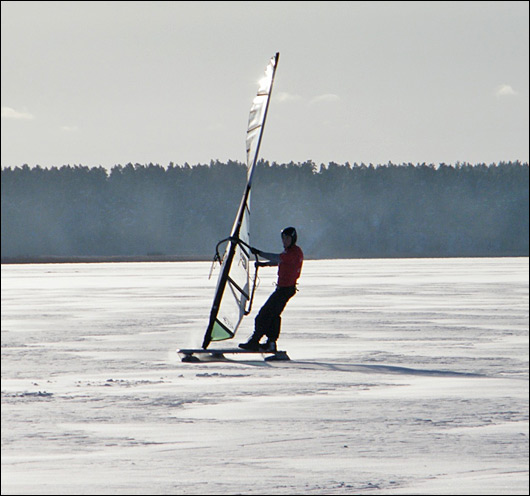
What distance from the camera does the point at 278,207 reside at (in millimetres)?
159000

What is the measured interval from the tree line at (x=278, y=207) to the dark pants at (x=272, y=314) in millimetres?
138983

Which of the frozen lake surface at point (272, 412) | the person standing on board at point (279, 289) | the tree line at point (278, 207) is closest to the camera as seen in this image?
the frozen lake surface at point (272, 412)

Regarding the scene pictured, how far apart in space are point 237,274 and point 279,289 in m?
0.73

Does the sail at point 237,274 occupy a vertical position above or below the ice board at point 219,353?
above

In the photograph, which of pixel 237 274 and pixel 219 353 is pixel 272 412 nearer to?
pixel 219 353

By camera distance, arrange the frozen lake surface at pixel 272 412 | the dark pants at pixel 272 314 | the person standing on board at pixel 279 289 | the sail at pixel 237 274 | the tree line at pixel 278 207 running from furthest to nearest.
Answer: the tree line at pixel 278 207, the sail at pixel 237 274, the dark pants at pixel 272 314, the person standing on board at pixel 279 289, the frozen lake surface at pixel 272 412

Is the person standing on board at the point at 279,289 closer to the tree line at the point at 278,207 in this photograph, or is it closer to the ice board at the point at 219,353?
the ice board at the point at 219,353

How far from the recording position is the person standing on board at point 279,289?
12062 mm

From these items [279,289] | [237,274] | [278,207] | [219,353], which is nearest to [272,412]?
[279,289]

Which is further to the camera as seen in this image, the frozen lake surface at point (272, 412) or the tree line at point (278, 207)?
the tree line at point (278, 207)

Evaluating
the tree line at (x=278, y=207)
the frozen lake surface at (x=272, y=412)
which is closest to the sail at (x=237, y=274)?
the frozen lake surface at (x=272, y=412)

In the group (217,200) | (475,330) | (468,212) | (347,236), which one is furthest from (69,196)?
(475,330)

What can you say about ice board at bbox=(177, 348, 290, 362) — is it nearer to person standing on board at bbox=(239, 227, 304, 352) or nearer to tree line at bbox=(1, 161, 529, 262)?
person standing on board at bbox=(239, 227, 304, 352)

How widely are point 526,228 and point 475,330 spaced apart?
143851 millimetres
